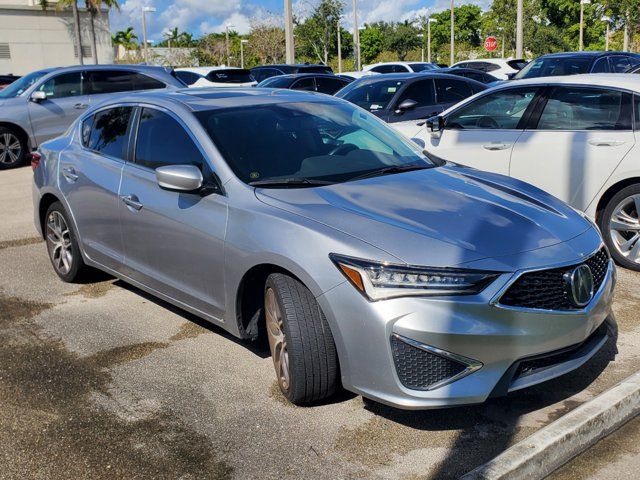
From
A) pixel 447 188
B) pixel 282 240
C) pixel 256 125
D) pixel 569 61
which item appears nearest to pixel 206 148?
pixel 256 125

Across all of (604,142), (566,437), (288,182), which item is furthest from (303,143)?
(604,142)

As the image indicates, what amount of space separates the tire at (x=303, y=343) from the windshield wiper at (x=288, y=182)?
0.61m

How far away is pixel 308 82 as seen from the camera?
17078 mm

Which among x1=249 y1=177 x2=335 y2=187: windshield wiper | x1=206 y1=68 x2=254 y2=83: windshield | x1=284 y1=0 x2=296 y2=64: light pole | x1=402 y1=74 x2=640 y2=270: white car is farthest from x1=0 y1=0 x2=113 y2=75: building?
x1=249 y1=177 x2=335 y2=187: windshield wiper

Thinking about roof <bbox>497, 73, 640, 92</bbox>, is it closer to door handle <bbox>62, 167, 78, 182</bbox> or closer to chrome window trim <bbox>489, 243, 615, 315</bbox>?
chrome window trim <bbox>489, 243, 615, 315</bbox>

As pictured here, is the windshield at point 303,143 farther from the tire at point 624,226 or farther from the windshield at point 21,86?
the windshield at point 21,86

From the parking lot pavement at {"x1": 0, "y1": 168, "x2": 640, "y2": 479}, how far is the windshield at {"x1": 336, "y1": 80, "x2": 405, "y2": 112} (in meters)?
6.75

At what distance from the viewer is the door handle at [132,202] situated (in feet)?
16.3

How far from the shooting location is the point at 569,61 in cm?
1456

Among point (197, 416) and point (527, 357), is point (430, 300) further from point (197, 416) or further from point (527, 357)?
point (197, 416)

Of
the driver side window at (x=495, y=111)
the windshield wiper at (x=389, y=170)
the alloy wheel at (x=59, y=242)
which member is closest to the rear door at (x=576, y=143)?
the driver side window at (x=495, y=111)

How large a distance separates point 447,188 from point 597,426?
1.53m

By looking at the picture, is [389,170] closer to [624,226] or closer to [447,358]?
[447,358]

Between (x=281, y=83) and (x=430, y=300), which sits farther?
(x=281, y=83)
